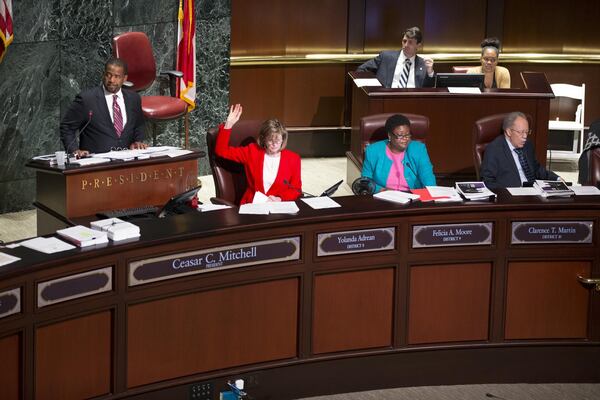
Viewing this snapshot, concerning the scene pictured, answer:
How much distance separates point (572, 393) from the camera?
6020 millimetres

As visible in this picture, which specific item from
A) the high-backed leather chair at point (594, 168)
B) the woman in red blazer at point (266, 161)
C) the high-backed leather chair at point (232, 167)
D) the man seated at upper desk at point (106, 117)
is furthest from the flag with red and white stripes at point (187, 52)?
the high-backed leather chair at point (594, 168)

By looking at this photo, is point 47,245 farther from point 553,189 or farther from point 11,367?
point 553,189

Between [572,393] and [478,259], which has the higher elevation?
[478,259]

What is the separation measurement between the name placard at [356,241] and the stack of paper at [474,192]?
506mm

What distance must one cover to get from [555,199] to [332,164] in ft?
17.1

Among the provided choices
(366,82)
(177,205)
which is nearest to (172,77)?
(366,82)

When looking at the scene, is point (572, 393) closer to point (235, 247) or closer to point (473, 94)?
point (235, 247)

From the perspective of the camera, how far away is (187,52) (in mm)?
9836

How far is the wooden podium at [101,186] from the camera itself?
6.74 m

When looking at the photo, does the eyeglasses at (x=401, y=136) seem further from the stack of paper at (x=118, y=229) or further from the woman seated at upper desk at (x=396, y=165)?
the stack of paper at (x=118, y=229)

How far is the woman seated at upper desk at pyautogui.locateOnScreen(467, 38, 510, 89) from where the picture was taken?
988 centimetres

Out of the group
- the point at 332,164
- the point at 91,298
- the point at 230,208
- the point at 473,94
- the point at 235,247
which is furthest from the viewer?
the point at 332,164

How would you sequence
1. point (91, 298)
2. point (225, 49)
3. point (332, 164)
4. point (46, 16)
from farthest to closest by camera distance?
1. point (332, 164)
2. point (225, 49)
3. point (46, 16)
4. point (91, 298)

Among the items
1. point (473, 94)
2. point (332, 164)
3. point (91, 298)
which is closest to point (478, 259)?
point (91, 298)
